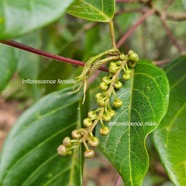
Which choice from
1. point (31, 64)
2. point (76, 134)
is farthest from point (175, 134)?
point (31, 64)

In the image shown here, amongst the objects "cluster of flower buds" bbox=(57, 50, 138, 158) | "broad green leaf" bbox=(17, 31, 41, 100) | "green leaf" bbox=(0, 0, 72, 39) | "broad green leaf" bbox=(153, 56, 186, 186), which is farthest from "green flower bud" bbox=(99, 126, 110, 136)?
"broad green leaf" bbox=(17, 31, 41, 100)

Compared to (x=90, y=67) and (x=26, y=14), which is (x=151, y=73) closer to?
(x=90, y=67)

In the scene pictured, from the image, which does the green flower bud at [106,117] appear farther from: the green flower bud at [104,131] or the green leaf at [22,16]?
the green leaf at [22,16]

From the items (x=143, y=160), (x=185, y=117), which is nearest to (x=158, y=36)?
(x=185, y=117)

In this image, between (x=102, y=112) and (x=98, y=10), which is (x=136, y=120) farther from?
(x=98, y=10)

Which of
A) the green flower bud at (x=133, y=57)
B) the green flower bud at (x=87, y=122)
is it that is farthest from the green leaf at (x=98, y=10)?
the green flower bud at (x=87, y=122)
